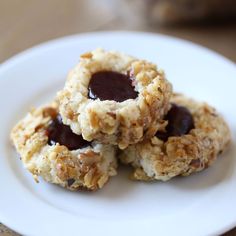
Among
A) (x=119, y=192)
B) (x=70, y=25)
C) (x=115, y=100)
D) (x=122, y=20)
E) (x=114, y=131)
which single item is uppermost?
(x=122, y=20)

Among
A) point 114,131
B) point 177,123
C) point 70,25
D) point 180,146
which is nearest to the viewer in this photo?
point 114,131

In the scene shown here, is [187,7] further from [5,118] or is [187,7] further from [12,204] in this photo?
[12,204]

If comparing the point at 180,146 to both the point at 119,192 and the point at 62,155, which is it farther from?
the point at 62,155

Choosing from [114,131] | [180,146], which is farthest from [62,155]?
[180,146]

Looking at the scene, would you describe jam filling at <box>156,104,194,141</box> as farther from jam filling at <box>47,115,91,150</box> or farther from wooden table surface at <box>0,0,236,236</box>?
wooden table surface at <box>0,0,236,236</box>

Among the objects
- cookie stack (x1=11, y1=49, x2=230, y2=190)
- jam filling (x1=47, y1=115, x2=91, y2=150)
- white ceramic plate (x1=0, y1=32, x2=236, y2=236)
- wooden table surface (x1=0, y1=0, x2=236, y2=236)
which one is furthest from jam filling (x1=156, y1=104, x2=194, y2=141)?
wooden table surface (x1=0, y1=0, x2=236, y2=236)

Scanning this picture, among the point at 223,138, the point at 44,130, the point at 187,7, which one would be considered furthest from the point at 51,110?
the point at 187,7
